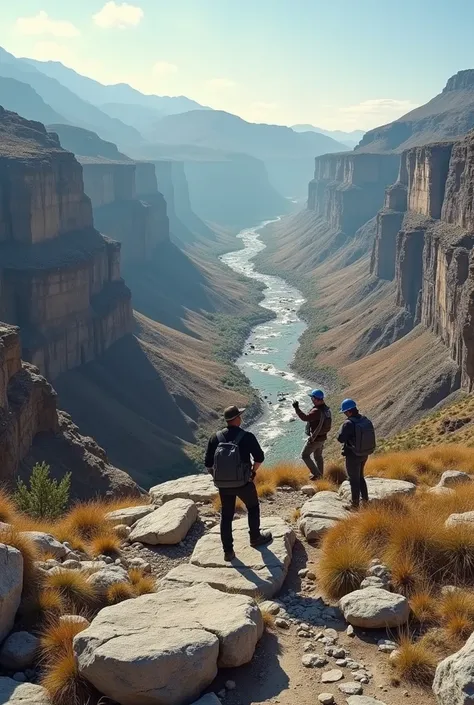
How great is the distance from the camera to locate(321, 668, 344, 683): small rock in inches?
376

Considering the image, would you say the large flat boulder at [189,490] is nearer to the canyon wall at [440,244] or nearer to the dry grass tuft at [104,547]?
the dry grass tuft at [104,547]

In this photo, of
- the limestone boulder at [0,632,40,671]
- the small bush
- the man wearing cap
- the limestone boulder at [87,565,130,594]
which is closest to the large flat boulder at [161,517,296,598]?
the limestone boulder at [87,565,130,594]

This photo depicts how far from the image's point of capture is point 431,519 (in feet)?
42.9

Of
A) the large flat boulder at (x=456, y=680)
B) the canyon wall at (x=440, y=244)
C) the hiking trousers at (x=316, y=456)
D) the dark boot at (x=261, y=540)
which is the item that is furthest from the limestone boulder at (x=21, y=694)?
the canyon wall at (x=440, y=244)

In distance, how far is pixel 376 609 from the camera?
10719 mm

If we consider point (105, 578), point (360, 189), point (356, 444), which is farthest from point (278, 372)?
point (360, 189)

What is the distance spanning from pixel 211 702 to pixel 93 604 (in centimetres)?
270

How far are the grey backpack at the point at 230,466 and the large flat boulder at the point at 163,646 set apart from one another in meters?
2.16

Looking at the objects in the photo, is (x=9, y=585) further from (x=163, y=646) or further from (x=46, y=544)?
(x=46, y=544)

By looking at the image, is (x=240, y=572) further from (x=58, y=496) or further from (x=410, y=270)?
(x=410, y=270)

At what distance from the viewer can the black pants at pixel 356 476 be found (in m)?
15.4

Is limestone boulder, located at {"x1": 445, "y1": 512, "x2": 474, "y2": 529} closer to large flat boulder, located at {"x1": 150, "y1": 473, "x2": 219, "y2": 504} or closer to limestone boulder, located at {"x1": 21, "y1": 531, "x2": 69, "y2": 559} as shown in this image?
large flat boulder, located at {"x1": 150, "y1": 473, "x2": 219, "y2": 504}

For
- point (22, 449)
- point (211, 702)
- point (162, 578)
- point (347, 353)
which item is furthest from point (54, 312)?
point (211, 702)

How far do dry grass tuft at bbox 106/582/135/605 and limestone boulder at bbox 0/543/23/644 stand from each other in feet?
4.27
